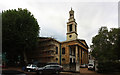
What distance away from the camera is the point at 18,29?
95.5 ft

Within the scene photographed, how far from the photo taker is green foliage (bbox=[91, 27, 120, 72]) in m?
18.7

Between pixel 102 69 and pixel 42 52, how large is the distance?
79.1ft

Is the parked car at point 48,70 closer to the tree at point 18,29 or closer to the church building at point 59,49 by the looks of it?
the tree at point 18,29

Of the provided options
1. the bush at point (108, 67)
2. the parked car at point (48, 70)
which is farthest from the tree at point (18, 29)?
the bush at point (108, 67)

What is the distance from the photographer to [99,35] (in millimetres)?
21141

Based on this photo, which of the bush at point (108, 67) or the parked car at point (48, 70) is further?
the bush at point (108, 67)

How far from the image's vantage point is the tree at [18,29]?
27183mm

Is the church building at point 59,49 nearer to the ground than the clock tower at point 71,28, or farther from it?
nearer to the ground

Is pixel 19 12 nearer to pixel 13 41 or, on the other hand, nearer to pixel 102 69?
pixel 13 41

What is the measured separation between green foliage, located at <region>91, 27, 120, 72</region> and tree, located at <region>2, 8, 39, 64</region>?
18.3 metres

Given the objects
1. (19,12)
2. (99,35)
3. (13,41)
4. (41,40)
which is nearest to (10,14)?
(19,12)

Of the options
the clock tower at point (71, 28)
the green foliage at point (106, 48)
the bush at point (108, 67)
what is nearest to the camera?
the green foliage at point (106, 48)

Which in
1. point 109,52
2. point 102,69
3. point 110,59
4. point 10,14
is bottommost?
point 102,69

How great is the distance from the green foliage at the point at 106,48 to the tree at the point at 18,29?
18.3 meters
